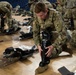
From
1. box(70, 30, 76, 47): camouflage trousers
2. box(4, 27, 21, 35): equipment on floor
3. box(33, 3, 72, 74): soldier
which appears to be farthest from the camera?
box(4, 27, 21, 35): equipment on floor

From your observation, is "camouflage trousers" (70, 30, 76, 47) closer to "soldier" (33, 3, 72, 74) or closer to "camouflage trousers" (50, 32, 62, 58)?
"camouflage trousers" (50, 32, 62, 58)

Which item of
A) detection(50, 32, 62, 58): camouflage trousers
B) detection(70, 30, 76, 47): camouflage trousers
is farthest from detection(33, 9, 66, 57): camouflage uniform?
detection(70, 30, 76, 47): camouflage trousers

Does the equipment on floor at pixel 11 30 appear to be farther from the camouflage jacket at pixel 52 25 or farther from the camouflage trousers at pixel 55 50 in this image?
the camouflage jacket at pixel 52 25

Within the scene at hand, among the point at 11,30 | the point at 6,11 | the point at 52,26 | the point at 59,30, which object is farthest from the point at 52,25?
the point at 6,11

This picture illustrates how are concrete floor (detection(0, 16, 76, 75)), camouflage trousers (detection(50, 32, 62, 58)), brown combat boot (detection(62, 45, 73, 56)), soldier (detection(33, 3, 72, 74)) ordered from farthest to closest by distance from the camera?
brown combat boot (detection(62, 45, 73, 56)) < camouflage trousers (detection(50, 32, 62, 58)) < concrete floor (detection(0, 16, 76, 75)) < soldier (detection(33, 3, 72, 74))

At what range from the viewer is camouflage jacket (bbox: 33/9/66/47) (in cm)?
339

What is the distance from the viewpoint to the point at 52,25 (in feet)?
12.0

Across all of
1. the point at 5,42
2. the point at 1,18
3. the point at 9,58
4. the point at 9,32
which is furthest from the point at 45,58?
the point at 1,18

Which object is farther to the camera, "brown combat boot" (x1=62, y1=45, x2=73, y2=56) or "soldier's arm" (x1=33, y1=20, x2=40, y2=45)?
"brown combat boot" (x1=62, y1=45, x2=73, y2=56)

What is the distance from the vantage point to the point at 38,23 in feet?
11.8

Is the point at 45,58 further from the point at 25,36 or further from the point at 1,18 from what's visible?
the point at 1,18

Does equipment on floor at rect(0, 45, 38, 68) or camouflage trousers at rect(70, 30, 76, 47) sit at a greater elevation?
camouflage trousers at rect(70, 30, 76, 47)

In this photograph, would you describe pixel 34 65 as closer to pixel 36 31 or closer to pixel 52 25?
pixel 36 31

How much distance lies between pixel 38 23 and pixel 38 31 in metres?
0.13
